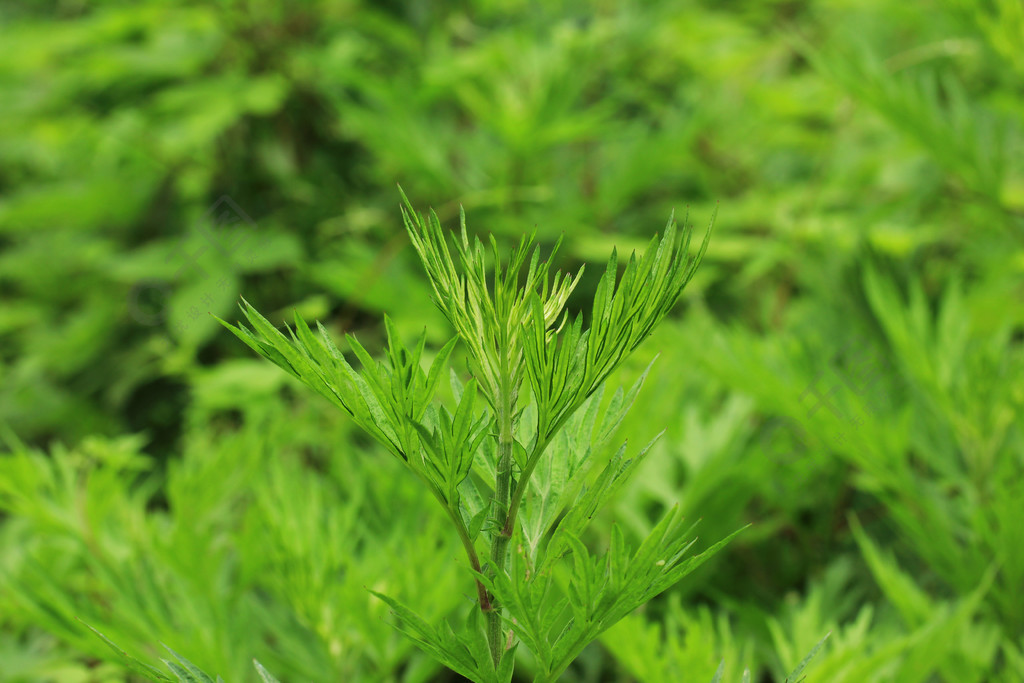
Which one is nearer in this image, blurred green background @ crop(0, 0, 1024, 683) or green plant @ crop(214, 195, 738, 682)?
green plant @ crop(214, 195, 738, 682)

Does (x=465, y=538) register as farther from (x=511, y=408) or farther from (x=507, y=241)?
(x=507, y=241)

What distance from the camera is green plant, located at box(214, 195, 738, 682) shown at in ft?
0.83

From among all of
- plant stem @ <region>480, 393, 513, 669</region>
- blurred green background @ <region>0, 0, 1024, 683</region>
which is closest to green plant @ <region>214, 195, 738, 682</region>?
plant stem @ <region>480, 393, 513, 669</region>

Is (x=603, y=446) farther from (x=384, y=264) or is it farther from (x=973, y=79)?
(x=973, y=79)

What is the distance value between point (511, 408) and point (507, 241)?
73cm

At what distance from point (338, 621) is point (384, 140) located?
68 cm

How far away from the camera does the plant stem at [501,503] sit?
278mm

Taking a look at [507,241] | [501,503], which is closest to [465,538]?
[501,503]

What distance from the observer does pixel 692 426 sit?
0.65 metres

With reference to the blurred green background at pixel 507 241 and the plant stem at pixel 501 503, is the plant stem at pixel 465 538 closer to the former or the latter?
the plant stem at pixel 501 503

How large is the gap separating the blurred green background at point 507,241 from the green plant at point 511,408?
0.13 meters

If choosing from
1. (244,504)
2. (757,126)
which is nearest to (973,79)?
(757,126)

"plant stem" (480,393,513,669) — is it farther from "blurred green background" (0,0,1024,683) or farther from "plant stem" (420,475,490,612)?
"blurred green background" (0,0,1024,683)

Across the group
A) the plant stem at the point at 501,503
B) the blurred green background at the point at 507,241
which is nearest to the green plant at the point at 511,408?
the plant stem at the point at 501,503
